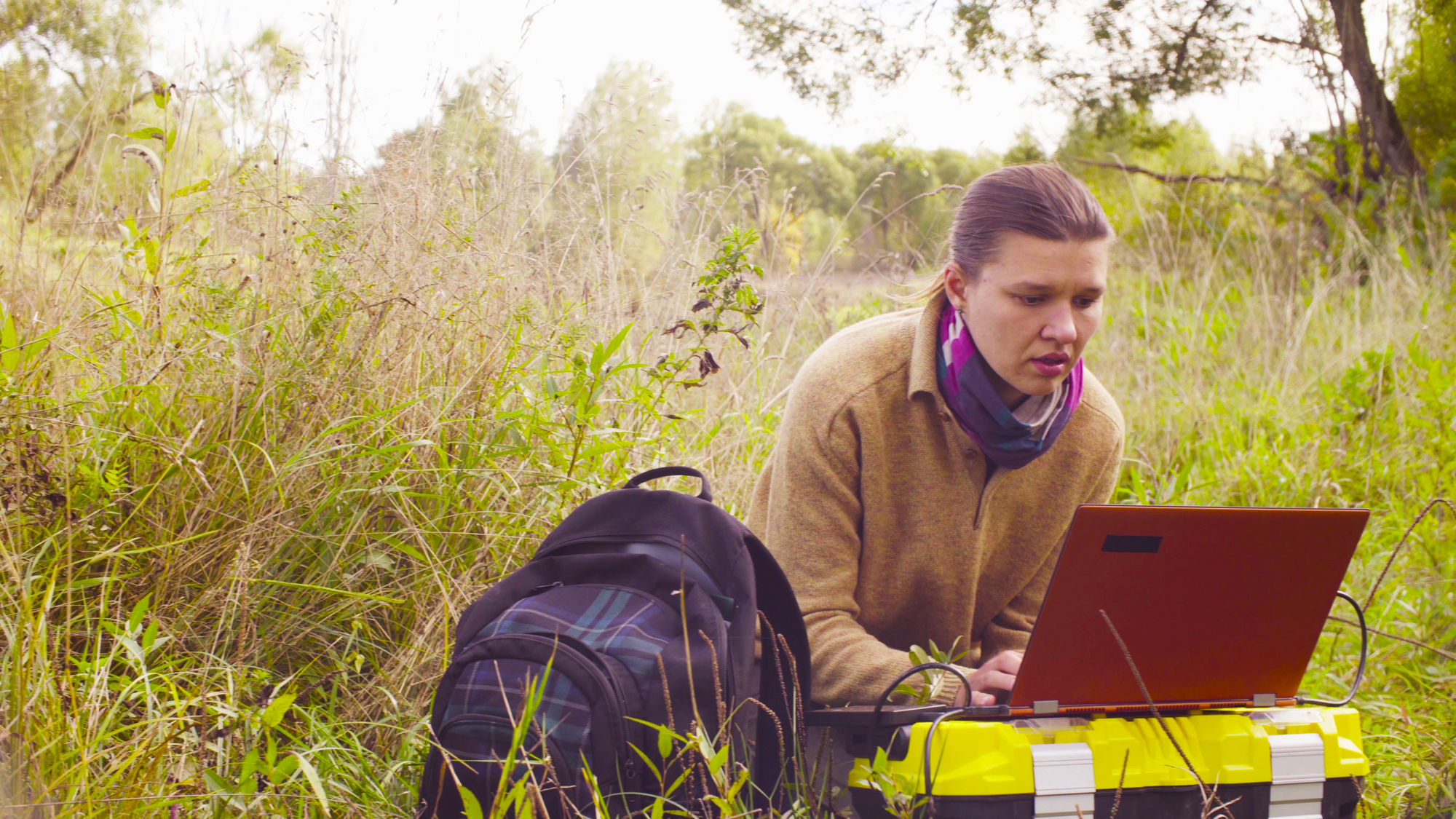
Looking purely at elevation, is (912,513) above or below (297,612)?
above

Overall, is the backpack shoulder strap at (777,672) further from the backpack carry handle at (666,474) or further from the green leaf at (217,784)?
the green leaf at (217,784)

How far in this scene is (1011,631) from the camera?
2.08 metres

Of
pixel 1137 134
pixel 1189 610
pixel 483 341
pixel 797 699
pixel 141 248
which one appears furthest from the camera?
pixel 1137 134

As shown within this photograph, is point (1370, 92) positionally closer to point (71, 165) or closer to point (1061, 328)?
point (1061, 328)

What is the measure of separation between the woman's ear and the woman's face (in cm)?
5

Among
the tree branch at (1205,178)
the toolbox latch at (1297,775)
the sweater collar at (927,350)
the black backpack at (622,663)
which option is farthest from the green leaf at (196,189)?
the tree branch at (1205,178)

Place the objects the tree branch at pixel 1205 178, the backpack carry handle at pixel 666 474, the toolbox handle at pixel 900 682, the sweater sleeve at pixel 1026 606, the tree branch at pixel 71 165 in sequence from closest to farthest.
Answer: the toolbox handle at pixel 900 682 → the backpack carry handle at pixel 666 474 → the sweater sleeve at pixel 1026 606 → the tree branch at pixel 71 165 → the tree branch at pixel 1205 178

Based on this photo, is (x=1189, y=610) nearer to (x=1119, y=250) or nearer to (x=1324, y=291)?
(x=1324, y=291)

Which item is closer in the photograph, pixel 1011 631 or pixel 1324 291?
pixel 1011 631

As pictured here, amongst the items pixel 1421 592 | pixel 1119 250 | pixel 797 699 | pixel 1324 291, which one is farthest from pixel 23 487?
pixel 1119 250

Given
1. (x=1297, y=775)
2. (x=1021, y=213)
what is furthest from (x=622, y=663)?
(x=1021, y=213)

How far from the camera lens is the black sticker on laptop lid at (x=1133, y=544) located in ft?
3.80

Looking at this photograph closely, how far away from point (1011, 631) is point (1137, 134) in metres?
7.38

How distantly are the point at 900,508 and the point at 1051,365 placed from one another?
42 cm
